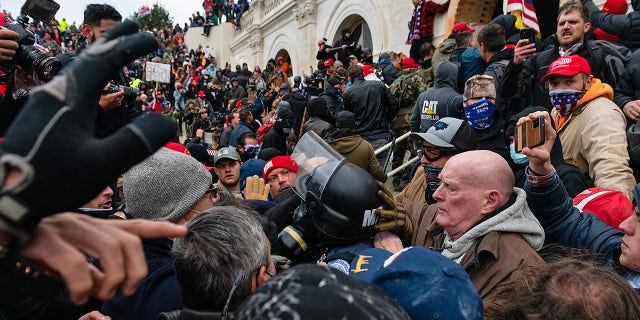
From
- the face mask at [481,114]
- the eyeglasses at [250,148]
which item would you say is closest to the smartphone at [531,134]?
the face mask at [481,114]

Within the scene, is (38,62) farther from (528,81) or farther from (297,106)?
(297,106)

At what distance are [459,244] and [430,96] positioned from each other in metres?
3.30

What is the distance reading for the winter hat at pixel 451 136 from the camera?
3.12 metres

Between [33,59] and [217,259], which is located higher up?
[33,59]

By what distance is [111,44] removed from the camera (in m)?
0.83

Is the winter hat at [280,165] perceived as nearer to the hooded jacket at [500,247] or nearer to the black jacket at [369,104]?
the hooded jacket at [500,247]

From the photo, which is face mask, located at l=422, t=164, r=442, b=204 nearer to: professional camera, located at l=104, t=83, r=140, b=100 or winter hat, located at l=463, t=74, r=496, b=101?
winter hat, located at l=463, t=74, r=496, b=101

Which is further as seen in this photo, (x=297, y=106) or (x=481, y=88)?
(x=297, y=106)

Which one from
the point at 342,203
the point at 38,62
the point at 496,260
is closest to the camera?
the point at 496,260

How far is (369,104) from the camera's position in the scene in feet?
21.1

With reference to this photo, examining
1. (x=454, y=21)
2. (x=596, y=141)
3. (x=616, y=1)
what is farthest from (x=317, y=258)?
(x=454, y=21)

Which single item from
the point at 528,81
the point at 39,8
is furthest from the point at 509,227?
the point at 39,8

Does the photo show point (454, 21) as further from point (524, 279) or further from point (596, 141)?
Result: point (524, 279)

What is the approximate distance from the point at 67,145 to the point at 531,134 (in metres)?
2.13
